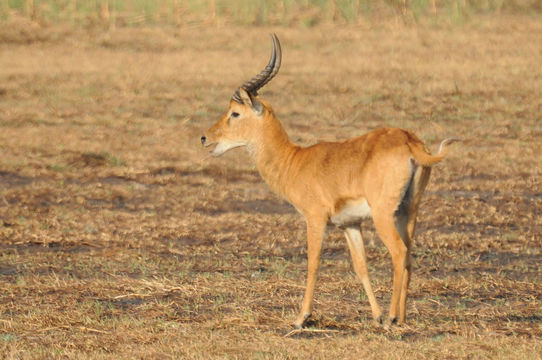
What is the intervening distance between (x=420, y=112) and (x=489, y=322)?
31.5 ft

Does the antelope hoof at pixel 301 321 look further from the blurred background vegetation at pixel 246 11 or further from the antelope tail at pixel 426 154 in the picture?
the blurred background vegetation at pixel 246 11

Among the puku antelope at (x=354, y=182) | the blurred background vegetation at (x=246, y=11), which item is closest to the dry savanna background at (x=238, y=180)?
the blurred background vegetation at (x=246, y=11)

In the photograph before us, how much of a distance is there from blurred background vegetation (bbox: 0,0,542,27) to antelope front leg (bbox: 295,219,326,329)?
1564cm

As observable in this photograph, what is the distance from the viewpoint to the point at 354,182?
661 centimetres

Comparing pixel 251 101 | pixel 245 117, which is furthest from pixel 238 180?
pixel 251 101

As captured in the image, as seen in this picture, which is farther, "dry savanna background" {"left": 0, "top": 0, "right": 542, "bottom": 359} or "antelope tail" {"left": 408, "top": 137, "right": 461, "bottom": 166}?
"dry savanna background" {"left": 0, "top": 0, "right": 542, "bottom": 359}

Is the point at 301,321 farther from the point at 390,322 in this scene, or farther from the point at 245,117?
the point at 245,117

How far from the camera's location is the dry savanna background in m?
6.64

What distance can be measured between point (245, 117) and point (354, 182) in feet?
4.13

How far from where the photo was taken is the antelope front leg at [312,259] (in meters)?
6.66

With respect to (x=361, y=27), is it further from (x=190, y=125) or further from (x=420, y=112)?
(x=190, y=125)

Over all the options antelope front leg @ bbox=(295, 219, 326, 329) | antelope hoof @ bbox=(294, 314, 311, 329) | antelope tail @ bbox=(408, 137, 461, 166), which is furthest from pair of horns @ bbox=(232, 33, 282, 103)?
antelope hoof @ bbox=(294, 314, 311, 329)

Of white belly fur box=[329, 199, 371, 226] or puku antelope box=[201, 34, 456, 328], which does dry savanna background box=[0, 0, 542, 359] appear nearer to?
puku antelope box=[201, 34, 456, 328]

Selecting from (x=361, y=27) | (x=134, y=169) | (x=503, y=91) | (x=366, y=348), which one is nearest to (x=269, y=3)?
(x=361, y=27)
